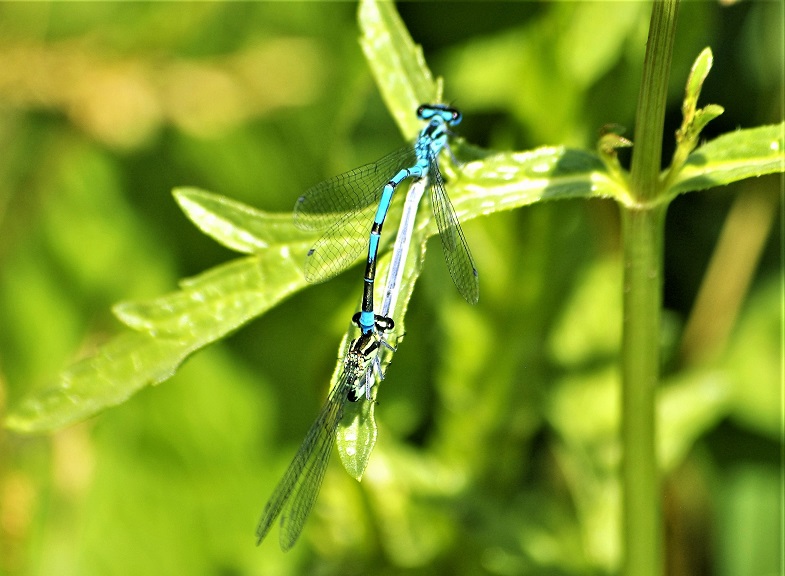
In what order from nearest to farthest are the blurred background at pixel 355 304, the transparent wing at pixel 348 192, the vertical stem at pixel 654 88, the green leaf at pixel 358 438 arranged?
the vertical stem at pixel 654 88 → the green leaf at pixel 358 438 → the transparent wing at pixel 348 192 → the blurred background at pixel 355 304

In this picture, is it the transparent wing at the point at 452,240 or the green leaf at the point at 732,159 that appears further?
the transparent wing at the point at 452,240

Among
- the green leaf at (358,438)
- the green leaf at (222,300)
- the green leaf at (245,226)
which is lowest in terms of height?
the green leaf at (358,438)

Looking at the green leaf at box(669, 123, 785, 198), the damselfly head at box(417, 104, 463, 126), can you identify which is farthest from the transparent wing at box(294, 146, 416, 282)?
the green leaf at box(669, 123, 785, 198)

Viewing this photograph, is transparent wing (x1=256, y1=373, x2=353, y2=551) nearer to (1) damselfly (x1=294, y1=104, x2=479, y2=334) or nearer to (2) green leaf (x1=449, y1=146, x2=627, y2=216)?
(1) damselfly (x1=294, y1=104, x2=479, y2=334)

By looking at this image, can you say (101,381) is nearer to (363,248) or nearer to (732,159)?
(363,248)

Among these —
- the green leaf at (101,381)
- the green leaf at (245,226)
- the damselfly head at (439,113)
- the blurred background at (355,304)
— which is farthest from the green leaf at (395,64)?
the blurred background at (355,304)

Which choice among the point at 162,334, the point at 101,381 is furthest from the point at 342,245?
the point at 101,381

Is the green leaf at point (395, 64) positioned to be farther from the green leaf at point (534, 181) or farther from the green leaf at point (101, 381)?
the green leaf at point (101, 381)

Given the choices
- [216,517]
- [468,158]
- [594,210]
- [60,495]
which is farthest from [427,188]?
[60,495]
